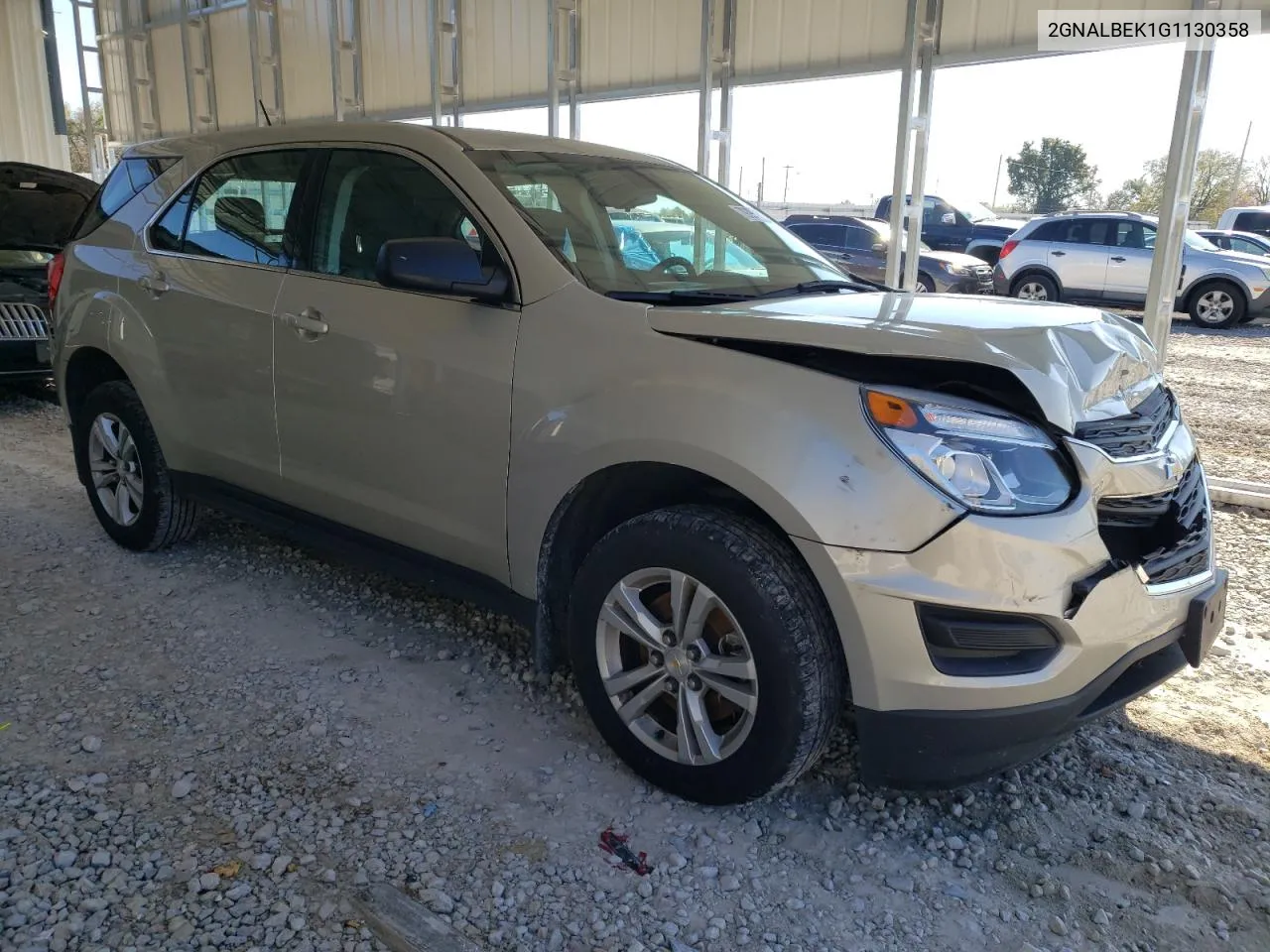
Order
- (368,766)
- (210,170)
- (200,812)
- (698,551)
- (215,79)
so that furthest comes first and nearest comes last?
1. (215,79)
2. (210,170)
3. (368,766)
4. (200,812)
5. (698,551)

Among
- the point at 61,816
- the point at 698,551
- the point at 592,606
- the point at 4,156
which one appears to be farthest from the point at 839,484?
the point at 4,156

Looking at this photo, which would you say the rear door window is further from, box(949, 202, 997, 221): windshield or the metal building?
box(949, 202, 997, 221): windshield

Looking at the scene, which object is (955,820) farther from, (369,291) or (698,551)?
(369,291)

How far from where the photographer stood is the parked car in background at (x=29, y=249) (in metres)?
7.23

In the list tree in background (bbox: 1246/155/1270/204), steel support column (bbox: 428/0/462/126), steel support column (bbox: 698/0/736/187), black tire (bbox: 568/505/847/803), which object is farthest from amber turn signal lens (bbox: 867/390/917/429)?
tree in background (bbox: 1246/155/1270/204)

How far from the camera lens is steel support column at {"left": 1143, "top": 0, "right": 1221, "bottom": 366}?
5328 mm

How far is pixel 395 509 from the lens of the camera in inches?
127

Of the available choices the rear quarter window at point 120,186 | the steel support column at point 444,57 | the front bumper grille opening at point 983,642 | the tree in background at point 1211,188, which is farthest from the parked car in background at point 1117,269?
the tree in background at point 1211,188

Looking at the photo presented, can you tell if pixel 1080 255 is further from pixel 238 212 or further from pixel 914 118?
pixel 238 212

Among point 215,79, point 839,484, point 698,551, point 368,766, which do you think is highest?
point 215,79

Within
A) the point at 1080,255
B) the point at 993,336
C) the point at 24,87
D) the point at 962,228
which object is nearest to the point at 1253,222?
the point at 962,228

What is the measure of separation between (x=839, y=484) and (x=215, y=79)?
1407cm

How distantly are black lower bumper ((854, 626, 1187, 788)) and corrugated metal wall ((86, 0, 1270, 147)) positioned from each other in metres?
4.62

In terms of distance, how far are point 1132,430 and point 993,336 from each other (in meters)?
0.48
